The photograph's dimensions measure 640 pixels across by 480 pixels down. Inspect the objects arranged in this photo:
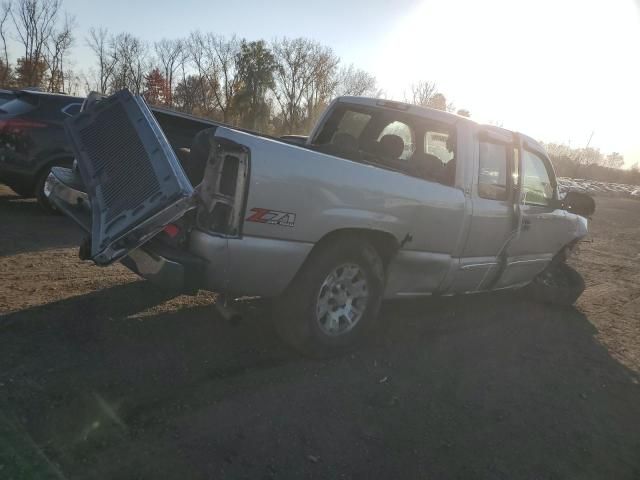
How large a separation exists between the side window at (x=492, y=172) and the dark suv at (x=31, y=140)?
578 centimetres

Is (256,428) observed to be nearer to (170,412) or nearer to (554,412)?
(170,412)

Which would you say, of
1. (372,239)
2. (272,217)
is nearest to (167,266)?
(272,217)

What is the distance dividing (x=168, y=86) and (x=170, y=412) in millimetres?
65147

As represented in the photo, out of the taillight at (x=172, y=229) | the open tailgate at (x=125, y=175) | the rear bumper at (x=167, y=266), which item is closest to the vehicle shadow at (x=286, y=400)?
the rear bumper at (x=167, y=266)

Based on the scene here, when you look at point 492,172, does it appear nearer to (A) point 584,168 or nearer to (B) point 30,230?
(B) point 30,230

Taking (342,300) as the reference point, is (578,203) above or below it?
above

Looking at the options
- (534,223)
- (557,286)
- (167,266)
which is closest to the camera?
(167,266)

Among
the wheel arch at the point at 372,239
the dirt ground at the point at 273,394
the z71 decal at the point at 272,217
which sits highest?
the z71 decal at the point at 272,217

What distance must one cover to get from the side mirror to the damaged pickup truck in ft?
1.33

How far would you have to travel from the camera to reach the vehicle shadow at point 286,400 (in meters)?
2.52

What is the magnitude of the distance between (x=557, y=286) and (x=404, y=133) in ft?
9.90

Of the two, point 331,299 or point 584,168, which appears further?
point 584,168

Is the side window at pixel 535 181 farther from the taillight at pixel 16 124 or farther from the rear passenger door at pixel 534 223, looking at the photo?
the taillight at pixel 16 124

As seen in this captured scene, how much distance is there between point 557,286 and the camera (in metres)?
6.24
